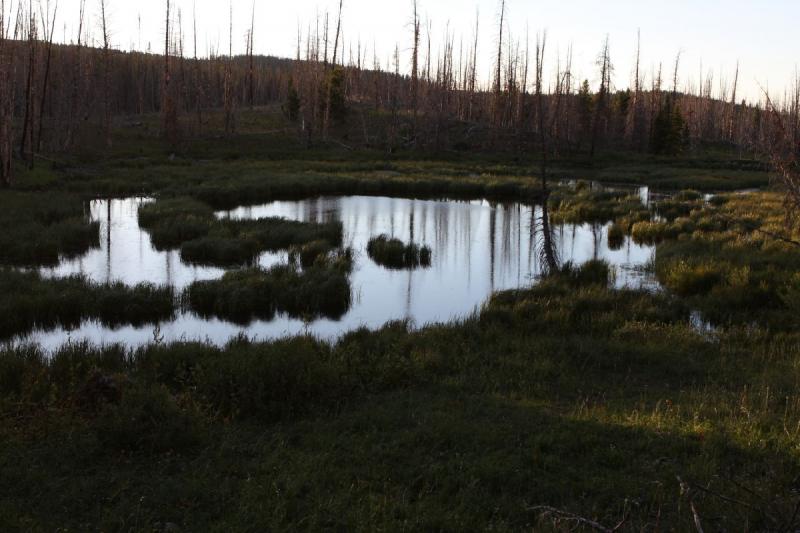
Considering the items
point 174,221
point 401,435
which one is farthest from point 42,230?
point 401,435

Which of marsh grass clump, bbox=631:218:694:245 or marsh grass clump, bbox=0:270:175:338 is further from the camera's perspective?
marsh grass clump, bbox=631:218:694:245

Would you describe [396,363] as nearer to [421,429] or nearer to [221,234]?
[421,429]

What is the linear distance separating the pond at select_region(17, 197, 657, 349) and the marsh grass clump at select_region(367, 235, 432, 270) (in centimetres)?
37

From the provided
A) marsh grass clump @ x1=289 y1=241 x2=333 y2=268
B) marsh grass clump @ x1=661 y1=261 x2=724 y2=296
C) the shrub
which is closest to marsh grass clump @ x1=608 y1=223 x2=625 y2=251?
marsh grass clump @ x1=661 y1=261 x2=724 y2=296

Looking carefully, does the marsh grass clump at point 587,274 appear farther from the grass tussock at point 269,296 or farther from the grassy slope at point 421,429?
the grass tussock at point 269,296

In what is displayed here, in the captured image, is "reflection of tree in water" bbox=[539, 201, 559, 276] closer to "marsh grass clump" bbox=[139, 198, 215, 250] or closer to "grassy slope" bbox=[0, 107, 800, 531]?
"grassy slope" bbox=[0, 107, 800, 531]

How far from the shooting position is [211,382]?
878cm

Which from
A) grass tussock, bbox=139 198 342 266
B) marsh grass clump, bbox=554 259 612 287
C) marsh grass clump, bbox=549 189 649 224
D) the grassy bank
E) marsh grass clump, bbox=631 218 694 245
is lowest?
the grassy bank

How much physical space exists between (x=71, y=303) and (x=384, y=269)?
8.98m

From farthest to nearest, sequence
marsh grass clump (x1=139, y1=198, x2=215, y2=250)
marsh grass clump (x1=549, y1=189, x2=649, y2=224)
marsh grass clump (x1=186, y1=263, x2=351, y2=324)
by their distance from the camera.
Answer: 1. marsh grass clump (x1=549, y1=189, x2=649, y2=224)
2. marsh grass clump (x1=139, y1=198, x2=215, y2=250)
3. marsh grass clump (x1=186, y1=263, x2=351, y2=324)

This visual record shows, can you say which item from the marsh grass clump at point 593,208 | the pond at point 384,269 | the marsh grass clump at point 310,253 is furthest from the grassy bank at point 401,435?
the marsh grass clump at point 593,208

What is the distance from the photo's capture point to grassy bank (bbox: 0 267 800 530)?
5.77 meters

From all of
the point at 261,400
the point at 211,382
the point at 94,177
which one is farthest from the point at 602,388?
the point at 94,177

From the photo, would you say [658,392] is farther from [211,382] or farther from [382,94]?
[382,94]
